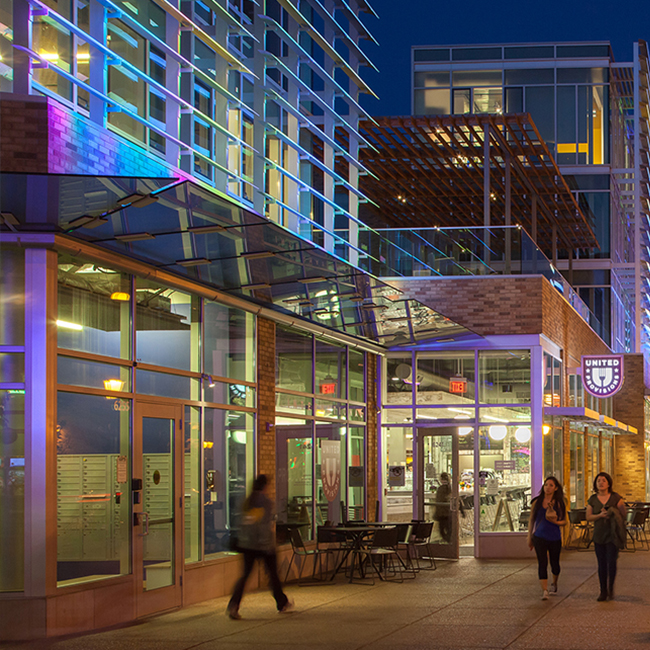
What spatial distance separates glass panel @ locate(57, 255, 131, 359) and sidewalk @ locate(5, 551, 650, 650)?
292cm

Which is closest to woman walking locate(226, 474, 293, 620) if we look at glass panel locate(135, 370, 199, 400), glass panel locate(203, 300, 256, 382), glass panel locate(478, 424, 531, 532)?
glass panel locate(135, 370, 199, 400)

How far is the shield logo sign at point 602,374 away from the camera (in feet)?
77.9

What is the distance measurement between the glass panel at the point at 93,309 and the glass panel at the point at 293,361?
4270 mm

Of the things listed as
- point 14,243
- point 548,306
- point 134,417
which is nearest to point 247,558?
point 134,417

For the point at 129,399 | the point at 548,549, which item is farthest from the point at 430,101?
the point at 129,399

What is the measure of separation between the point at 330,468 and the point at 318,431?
815 mm

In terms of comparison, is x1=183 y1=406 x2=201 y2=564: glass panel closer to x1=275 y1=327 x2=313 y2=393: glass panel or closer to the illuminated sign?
x1=275 y1=327 x2=313 y2=393: glass panel

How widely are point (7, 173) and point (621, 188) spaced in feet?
124

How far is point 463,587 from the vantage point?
1409cm

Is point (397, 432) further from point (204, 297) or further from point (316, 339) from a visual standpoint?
point (204, 297)

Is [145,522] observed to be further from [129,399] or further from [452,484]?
[452,484]

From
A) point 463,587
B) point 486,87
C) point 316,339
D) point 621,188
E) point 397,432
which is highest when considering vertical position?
point 486,87

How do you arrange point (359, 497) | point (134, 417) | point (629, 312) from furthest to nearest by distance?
1. point (629, 312)
2. point (359, 497)
3. point (134, 417)

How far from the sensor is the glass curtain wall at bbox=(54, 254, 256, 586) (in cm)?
1039
